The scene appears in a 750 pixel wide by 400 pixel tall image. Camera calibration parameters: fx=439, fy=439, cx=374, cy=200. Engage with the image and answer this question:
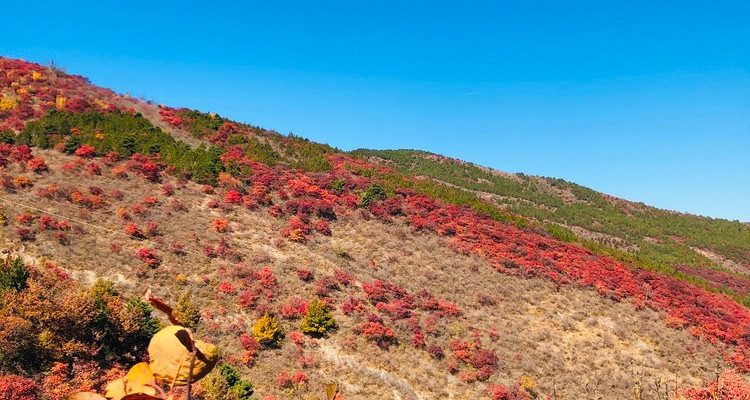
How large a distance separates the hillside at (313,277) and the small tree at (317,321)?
30 cm

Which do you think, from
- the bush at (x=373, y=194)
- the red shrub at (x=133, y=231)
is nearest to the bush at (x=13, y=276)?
the red shrub at (x=133, y=231)

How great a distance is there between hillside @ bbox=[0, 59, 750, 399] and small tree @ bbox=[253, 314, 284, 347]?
0.29 metres

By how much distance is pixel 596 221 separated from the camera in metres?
71.9

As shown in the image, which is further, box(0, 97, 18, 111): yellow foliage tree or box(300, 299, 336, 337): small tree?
box(0, 97, 18, 111): yellow foliage tree

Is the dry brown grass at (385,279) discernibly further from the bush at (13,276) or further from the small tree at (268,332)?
the bush at (13,276)

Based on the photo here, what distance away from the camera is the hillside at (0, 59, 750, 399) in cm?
1933

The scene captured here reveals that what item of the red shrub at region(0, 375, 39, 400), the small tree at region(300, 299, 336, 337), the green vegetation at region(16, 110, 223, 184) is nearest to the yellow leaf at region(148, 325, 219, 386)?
the red shrub at region(0, 375, 39, 400)

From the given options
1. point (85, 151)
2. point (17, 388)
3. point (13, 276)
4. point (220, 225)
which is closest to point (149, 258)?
point (220, 225)

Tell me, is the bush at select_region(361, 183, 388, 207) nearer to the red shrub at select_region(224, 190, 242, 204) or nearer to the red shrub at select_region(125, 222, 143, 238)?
the red shrub at select_region(224, 190, 242, 204)

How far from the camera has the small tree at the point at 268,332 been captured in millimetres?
20781

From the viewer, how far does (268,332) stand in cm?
2088

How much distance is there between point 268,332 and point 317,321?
2.56m

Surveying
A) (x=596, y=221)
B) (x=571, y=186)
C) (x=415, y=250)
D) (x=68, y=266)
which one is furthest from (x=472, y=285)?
(x=571, y=186)

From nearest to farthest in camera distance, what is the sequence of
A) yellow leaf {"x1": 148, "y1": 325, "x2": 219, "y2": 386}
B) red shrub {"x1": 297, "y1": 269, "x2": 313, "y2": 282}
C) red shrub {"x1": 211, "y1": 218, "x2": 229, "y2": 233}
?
yellow leaf {"x1": 148, "y1": 325, "x2": 219, "y2": 386} < red shrub {"x1": 297, "y1": 269, "x2": 313, "y2": 282} < red shrub {"x1": 211, "y1": 218, "x2": 229, "y2": 233}
